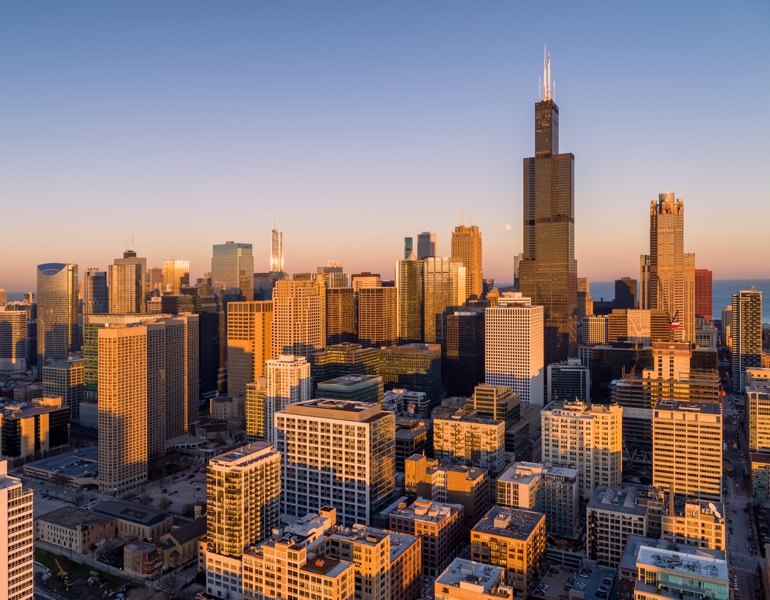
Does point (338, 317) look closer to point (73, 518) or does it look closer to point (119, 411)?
point (119, 411)

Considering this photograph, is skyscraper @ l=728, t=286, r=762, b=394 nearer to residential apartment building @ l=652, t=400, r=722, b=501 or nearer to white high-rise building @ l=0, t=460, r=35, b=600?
residential apartment building @ l=652, t=400, r=722, b=501

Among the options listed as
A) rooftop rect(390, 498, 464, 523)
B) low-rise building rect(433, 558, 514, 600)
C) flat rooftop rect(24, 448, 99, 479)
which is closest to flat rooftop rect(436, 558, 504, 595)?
low-rise building rect(433, 558, 514, 600)

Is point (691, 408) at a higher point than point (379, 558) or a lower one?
higher

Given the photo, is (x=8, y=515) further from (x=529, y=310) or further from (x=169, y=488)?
(x=529, y=310)

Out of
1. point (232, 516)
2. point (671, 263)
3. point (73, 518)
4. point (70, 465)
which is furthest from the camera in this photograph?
point (671, 263)

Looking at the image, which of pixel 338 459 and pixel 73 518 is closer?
pixel 338 459

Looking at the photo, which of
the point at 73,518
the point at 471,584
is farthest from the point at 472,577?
the point at 73,518
